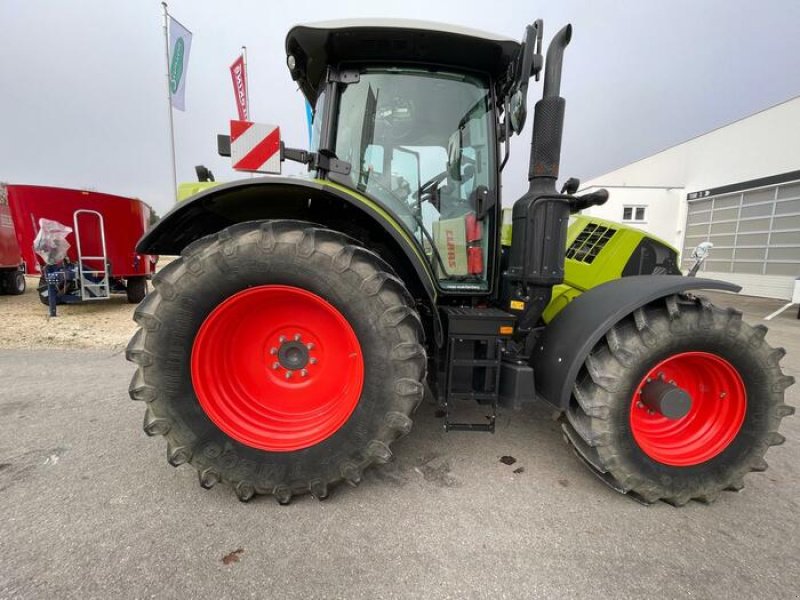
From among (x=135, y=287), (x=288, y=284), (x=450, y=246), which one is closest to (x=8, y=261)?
(x=135, y=287)

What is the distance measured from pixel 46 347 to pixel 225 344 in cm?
427

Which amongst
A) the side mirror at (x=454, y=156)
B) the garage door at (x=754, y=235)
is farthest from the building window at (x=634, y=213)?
the side mirror at (x=454, y=156)

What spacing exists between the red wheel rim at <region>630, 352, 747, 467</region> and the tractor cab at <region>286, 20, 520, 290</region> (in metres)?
1.04

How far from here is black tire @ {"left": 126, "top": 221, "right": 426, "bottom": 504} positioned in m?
1.61

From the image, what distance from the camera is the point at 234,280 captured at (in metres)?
1.63

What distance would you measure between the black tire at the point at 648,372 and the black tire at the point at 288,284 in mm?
845

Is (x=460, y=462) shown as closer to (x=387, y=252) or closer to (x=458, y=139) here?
(x=387, y=252)

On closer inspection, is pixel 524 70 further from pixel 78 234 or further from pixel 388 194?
pixel 78 234

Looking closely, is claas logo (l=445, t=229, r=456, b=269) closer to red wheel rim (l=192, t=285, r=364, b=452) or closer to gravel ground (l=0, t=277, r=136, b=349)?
red wheel rim (l=192, t=285, r=364, b=452)

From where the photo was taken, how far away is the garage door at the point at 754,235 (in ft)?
32.5

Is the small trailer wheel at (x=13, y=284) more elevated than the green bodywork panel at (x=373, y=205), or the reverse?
the green bodywork panel at (x=373, y=205)

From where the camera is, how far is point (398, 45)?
6.22 ft

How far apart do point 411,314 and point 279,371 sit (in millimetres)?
785

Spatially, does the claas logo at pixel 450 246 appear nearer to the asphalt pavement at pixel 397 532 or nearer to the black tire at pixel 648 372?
the black tire at pixel 648 372
